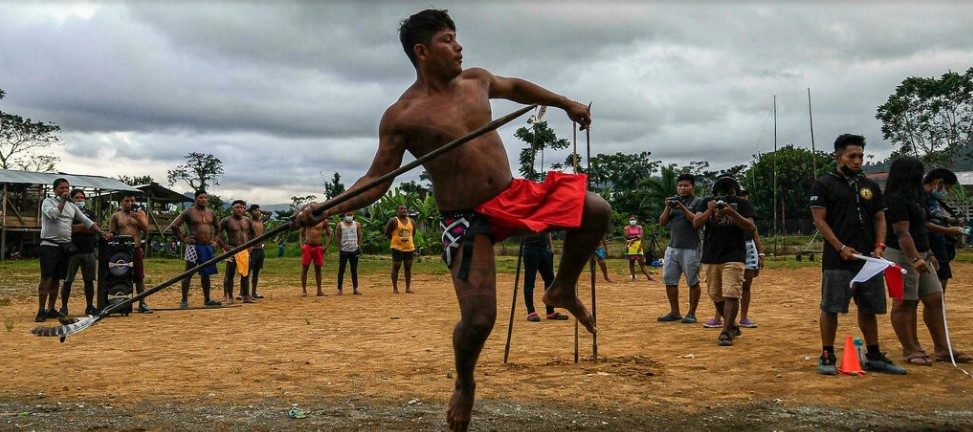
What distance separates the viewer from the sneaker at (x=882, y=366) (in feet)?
19.3

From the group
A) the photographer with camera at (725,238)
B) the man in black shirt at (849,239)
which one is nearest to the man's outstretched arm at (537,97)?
the man in black shirt at (849,239)

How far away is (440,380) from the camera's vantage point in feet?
19.2

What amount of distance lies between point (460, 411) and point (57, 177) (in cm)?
3234

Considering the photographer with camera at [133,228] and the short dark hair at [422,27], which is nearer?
the short dark hair at [422,27]

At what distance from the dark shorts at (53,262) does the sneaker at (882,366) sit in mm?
10340

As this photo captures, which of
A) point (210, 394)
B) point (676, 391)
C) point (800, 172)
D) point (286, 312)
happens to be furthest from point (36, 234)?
point (800, 172)

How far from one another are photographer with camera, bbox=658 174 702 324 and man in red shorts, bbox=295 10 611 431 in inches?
219

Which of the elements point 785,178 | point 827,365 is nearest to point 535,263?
point 827,365

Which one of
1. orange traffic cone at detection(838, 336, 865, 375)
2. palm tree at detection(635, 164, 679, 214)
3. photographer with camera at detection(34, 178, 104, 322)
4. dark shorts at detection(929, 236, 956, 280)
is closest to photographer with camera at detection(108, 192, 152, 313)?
photographer with camera at detection(34, 178, 104, 322)

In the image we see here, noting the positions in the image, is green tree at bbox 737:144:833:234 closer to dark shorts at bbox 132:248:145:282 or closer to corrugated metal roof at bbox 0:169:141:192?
corrugated metal roof at bbox 0:169:141:192

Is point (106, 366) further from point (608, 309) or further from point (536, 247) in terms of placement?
point (608, 309)

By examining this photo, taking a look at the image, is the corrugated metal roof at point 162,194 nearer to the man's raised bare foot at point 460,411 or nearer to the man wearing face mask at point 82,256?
the man wearing face mask at point 82,256

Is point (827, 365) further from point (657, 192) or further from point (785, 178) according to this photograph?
point (785, 178)

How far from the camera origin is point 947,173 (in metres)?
7.30
